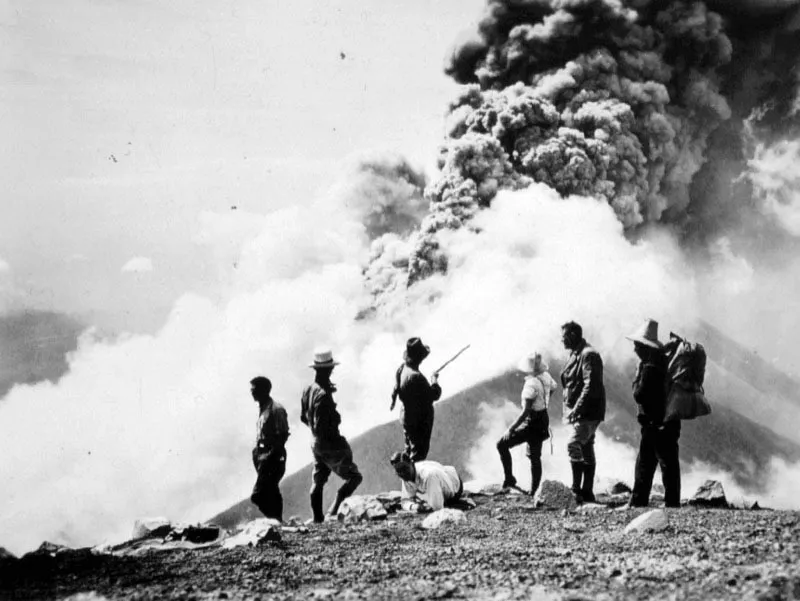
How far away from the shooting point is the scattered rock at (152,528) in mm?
8234

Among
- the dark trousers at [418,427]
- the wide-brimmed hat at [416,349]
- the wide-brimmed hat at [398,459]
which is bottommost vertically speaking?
the wide-brimmed hat at [398,459]

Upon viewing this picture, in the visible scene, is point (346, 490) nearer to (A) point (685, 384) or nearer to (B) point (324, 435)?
(B) point (324, 435)

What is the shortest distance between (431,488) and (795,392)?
30367mm

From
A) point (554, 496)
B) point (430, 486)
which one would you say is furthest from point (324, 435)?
point (554, 496)

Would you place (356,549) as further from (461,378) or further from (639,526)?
(461,378)

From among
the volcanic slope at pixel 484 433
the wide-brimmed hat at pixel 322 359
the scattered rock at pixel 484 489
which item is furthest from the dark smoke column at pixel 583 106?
the wide-brimmed hat at pixel 322 359

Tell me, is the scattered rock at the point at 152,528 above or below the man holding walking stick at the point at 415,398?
below

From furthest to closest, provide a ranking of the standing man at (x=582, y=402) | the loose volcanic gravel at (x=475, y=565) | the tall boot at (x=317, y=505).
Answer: the tall boot at (x=317, y=505) < the standing man at (x=582, y=402) < the loose volcanic gravel at (x=475, y=565)

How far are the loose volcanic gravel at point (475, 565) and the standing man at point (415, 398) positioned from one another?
2.05 meters

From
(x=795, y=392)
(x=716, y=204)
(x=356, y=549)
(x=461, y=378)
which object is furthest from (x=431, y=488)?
(x=716, y=204)

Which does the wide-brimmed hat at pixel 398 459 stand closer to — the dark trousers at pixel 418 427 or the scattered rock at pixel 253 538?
the dark trousers at pixel 418 427

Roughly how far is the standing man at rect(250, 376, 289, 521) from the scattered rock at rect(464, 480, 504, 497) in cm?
297

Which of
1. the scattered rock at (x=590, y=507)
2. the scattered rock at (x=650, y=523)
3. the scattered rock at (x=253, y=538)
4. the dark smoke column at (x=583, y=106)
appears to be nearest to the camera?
the scattered rock at (x=650, y=523)

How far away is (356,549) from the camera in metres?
6.09
